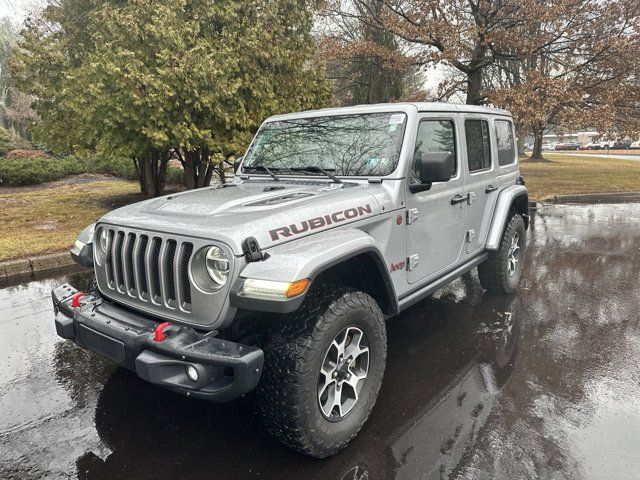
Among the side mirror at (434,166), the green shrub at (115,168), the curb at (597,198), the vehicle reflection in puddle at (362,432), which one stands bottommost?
Result: the curb at (597,198)

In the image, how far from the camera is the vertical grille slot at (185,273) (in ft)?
8.14

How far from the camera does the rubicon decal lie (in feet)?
8.37

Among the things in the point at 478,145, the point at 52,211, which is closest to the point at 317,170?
the point at 478,145

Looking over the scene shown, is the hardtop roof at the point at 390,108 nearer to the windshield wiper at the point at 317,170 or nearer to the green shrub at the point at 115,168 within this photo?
the windshield wiper at the point at 317,170

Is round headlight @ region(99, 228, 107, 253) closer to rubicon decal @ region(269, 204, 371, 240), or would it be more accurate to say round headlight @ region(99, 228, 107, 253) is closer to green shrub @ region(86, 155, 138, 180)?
rubicon decal @ region(269, 204, 371, 240)

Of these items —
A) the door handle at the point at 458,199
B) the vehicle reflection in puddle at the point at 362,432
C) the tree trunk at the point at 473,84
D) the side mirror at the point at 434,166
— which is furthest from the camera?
the tree trunk at the point at 473,84

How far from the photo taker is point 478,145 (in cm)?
454

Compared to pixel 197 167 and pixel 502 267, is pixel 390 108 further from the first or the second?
pixel 197 167

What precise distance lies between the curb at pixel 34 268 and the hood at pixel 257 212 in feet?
13.7

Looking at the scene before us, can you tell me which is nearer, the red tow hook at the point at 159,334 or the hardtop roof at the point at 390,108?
the red tow hook at the point at 159,334

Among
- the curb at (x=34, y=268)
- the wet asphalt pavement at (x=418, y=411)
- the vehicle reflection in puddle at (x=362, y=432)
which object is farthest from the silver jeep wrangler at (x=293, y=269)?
the curb at (x=34, y=268)

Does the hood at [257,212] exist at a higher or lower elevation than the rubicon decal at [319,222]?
higher

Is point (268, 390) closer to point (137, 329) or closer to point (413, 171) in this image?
point (137, 329)

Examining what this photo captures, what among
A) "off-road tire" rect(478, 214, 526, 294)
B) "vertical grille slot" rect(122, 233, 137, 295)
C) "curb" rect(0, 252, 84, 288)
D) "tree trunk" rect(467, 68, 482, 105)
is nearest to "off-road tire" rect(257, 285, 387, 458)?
"vertical grille slot" rect(122, 233, 137, 295)
